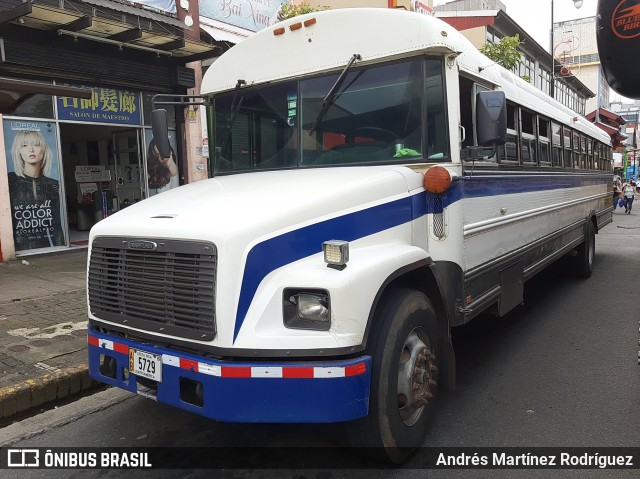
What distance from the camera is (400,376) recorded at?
3.00 meters

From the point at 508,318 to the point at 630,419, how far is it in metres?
2.63

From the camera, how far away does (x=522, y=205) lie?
16.6 feet

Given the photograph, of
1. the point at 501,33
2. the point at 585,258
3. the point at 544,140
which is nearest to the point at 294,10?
the point at 544,140

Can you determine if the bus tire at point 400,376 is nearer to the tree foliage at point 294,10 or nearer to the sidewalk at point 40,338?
the sidewalk at point 40,338

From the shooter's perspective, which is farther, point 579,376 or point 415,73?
point 579,376

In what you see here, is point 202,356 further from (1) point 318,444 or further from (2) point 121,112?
(2) point 121,112

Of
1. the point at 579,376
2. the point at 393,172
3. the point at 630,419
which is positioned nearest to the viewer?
the point at 393,172

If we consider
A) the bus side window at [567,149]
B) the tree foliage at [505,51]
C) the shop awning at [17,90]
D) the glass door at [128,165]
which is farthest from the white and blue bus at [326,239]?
the tree foliage at [505,51]

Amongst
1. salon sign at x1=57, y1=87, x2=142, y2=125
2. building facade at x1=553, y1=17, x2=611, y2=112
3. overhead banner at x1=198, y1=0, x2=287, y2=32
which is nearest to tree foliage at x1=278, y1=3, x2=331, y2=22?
overhead banner at x1=198, y1=0, x2=287, y2=32

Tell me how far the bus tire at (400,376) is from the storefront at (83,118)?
23.0 feet

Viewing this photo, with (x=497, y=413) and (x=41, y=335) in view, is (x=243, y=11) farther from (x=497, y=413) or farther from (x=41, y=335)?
(x=497, y=413)

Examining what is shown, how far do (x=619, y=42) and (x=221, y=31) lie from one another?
11.5 m

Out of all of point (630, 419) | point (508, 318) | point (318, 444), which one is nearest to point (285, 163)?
point (318, 444)

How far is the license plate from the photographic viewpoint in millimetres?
2773
